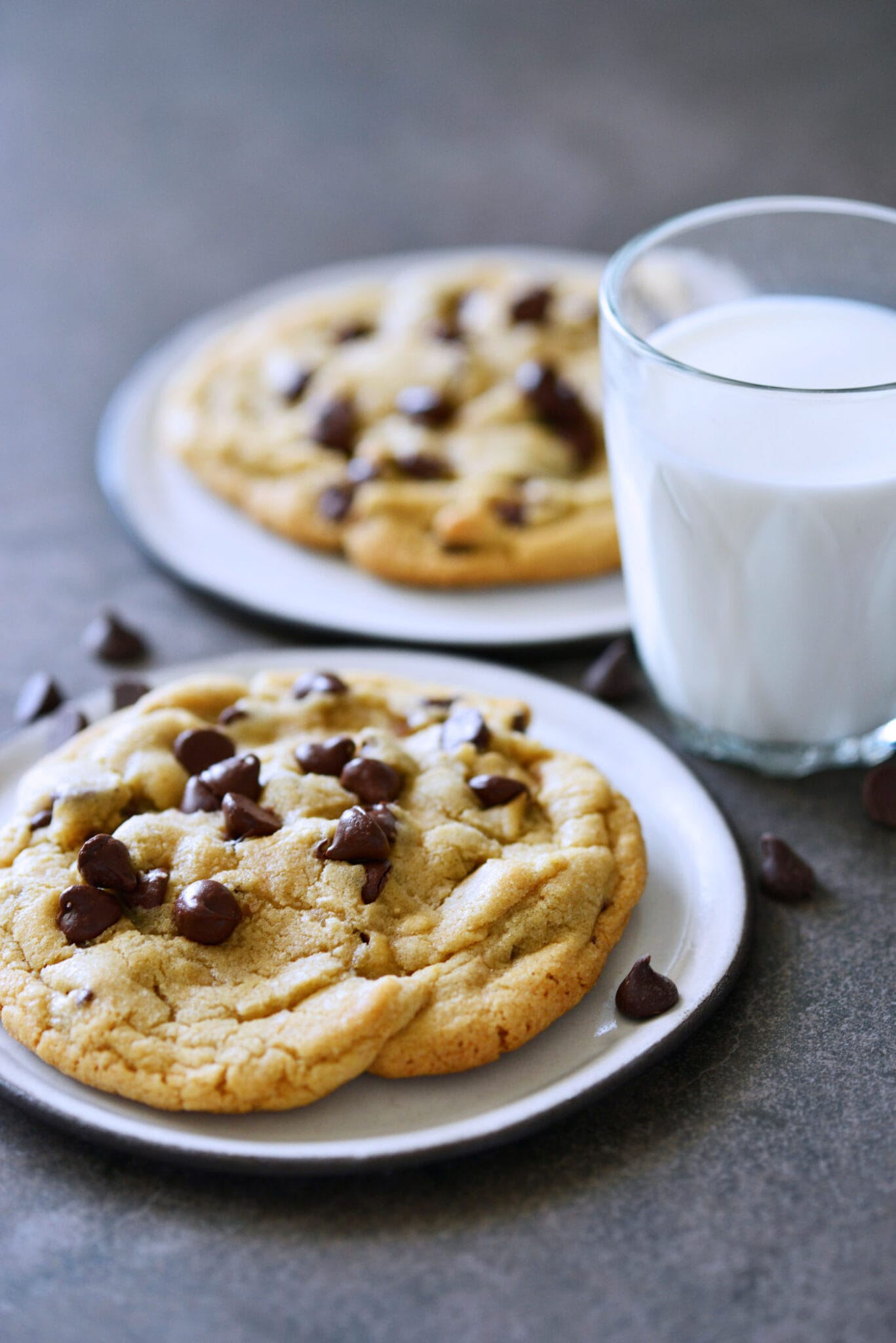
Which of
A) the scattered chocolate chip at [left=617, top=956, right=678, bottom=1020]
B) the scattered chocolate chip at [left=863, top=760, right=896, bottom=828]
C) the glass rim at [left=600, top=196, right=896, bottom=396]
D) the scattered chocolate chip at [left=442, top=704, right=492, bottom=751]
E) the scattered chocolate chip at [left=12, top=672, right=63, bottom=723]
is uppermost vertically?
the glass rim at [left=600, top=196, right=896, bottom=396]

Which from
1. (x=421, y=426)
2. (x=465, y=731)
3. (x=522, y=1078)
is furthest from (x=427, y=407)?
(x=522, y=1078)

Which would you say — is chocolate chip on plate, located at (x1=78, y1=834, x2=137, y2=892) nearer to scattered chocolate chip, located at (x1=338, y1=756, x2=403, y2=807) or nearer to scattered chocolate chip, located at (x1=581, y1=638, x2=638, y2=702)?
scattered chocolate chip, located at (x1=338, y1=756, x2=403, y2=807)

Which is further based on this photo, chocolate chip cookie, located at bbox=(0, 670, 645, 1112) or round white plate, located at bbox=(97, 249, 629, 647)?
round white plate, located at bbox=(97, 249, 629, 647)

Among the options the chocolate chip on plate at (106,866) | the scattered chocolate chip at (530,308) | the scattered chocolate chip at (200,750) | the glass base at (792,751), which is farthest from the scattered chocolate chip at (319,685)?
the scattered chocolate chip at (530,308)

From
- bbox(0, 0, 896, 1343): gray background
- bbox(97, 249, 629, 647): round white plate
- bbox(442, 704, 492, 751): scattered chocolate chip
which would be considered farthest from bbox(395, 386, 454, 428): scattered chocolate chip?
bbox(442, 704, 492, 751): scattered chocolate chip

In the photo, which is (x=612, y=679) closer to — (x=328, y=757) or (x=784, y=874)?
(x=784, y=874)

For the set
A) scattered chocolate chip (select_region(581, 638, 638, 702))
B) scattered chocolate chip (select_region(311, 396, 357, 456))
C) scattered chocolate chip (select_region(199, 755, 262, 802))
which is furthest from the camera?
scattered chocolate chip (select_region(311, 396, 357, 456))
